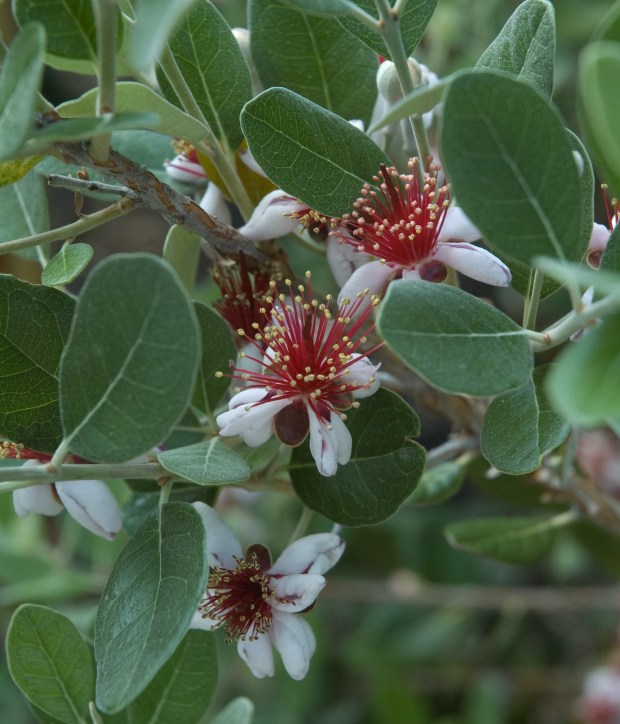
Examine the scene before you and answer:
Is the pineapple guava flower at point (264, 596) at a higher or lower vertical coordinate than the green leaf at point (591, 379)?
lower

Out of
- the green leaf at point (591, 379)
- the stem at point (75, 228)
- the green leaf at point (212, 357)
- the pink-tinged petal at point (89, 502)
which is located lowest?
the pink-tinged petal at point (89, 502)

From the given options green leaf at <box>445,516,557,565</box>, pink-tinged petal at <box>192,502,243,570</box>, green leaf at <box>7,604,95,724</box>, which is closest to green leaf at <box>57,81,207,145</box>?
pink-tinged petal at <box>192,502,243,570</box>

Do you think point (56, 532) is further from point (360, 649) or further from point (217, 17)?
point (217, 17)

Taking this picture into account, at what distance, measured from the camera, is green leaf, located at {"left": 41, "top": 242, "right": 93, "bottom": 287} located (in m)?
0.73

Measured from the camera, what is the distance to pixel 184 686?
0.87 metres

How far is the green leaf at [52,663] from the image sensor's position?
821mm

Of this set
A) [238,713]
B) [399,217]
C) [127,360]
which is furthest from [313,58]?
[238,713]

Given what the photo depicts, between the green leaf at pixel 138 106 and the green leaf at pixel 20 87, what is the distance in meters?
0.08

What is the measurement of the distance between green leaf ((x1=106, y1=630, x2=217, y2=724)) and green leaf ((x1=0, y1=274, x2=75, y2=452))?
0.81ft

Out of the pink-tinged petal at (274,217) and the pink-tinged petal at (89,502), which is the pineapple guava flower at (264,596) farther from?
the pink-tinged petal at (274,217)

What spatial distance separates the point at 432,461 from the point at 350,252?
0.30m

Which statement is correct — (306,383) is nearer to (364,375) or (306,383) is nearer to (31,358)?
(364,375)

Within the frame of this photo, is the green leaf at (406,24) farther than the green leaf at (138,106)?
Yes

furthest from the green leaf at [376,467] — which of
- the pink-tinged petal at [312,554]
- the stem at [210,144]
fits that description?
the stem at [210,144]
